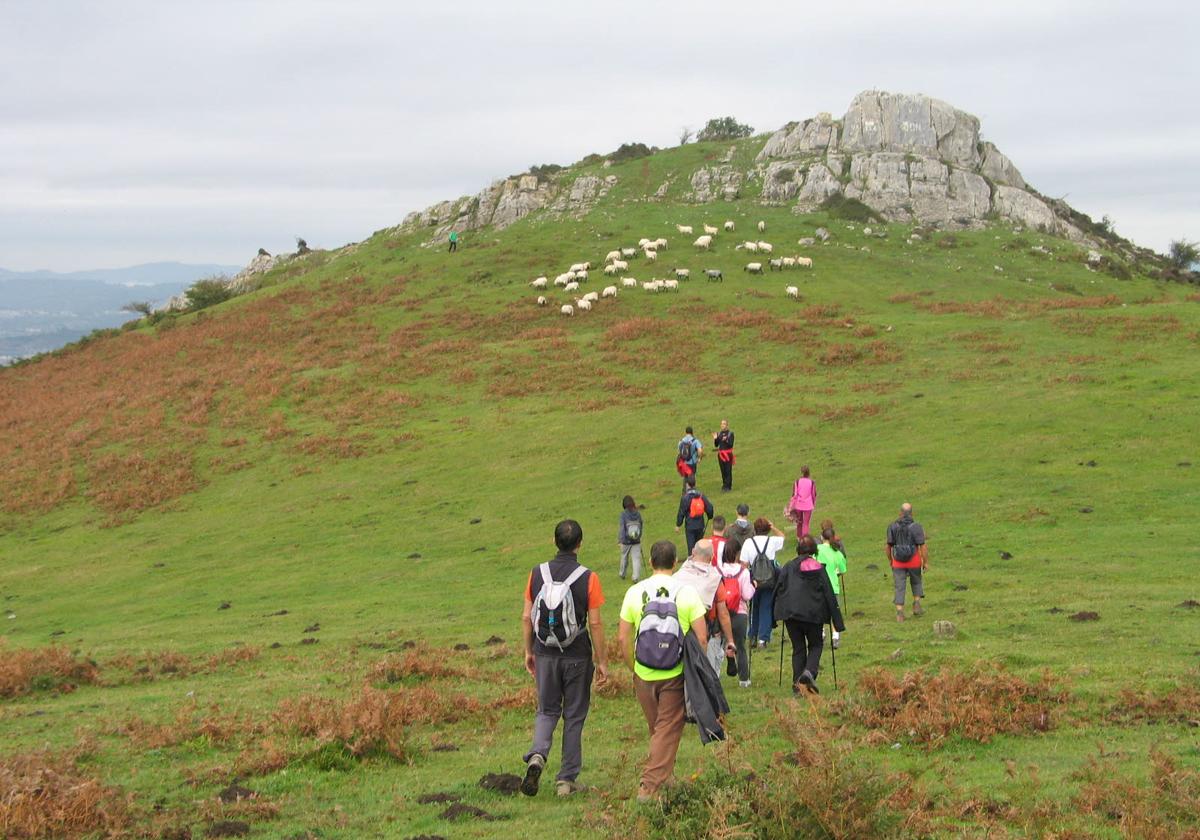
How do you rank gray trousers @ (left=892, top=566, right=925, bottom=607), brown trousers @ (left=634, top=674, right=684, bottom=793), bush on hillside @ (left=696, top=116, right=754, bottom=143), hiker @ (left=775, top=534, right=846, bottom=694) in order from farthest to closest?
bush on hillside @ (left=696, top=116, right=754, bottom=143), gray trousers @ (left=892, top=566, right=925, bottom=607), hiker @ (left=775, top=534, right=846, bottom=694), brown trousers @ (left=634, top=674, right=684, bottom=793)

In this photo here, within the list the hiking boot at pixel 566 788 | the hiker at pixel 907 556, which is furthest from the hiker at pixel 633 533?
the hiking boot at pixel 566 788

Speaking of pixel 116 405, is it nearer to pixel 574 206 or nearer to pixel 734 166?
pixel 574 206

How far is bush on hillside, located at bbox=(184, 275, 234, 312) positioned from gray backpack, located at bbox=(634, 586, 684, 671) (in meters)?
93.2

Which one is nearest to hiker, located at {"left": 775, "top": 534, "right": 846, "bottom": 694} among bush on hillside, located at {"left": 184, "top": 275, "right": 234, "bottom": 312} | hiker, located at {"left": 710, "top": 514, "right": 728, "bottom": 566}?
hiker, located at {"left": 710, "top": 514, "right": 728, "bottom": 566}

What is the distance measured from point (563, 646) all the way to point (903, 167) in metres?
96.5

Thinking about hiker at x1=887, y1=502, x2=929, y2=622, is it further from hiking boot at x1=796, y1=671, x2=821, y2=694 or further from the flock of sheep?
the flock of sheep

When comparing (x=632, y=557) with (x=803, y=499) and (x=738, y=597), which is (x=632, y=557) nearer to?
(x=803, y=499)

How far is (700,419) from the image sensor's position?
153 ft

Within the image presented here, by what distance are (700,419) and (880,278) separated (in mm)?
35742

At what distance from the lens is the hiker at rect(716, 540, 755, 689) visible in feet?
53.7

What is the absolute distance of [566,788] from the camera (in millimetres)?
11367

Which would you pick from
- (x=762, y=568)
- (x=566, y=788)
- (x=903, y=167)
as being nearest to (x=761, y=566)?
(x=762, y=568)

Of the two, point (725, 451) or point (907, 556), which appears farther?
point (725, 451)

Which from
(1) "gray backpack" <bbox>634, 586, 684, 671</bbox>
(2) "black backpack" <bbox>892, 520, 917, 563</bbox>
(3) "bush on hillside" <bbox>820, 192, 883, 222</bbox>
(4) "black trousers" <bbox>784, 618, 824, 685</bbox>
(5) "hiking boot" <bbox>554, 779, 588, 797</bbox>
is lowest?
(5) "hiking boot" <bbox>554, 779, 588, 797</bbox>
